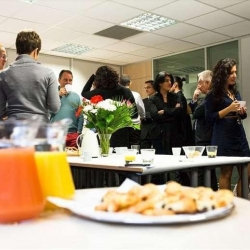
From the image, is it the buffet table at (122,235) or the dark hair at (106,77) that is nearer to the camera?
the buffet table at (122,235)

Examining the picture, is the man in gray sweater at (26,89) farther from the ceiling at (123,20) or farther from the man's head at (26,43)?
the ceiling at (123,20)

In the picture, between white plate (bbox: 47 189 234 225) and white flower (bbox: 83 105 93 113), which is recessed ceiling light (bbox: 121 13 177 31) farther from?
white plate (bbox: 47 189 234 225)

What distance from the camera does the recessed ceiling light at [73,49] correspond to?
6.53 m

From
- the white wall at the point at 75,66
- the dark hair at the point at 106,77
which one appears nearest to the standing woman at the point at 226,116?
the dark hair at the point at 106,77

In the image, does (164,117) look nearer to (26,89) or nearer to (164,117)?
(164,117)

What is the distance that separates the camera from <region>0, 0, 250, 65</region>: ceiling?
451cm

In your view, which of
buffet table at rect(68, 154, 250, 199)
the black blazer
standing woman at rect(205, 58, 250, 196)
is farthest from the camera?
the black blazer

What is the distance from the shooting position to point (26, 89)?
227 cm

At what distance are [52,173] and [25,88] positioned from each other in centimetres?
171

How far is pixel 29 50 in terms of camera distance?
2.41 metres

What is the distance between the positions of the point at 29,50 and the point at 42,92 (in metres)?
0.32

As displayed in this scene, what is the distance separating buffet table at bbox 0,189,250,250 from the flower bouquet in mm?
1779

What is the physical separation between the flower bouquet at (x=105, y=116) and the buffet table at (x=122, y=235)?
1779 mm

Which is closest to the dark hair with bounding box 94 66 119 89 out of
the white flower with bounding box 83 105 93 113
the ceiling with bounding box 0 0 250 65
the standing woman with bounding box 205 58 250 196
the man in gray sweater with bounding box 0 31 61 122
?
the white flower with bounding box 83 105 93 113
